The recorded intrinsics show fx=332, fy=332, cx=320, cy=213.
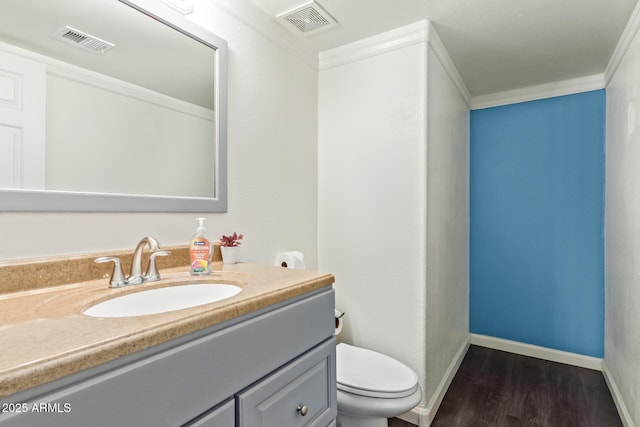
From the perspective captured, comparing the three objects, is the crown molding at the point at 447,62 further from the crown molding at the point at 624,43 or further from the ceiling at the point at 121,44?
the ceiling at the point at 121,44

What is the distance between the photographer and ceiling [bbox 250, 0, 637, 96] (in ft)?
5.39

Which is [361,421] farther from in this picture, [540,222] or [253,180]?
[540,222]

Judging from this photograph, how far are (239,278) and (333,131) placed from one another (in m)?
1.27

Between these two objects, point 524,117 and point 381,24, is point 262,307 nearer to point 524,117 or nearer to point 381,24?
point 381,24

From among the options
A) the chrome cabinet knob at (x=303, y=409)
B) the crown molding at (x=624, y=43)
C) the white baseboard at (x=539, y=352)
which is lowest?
the white baseboard at (x=539, y=352)

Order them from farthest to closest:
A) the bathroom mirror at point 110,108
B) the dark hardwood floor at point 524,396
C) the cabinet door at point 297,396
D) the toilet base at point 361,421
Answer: the dark hardwood floor at point 524,396, the toilet base at point 361,421, the bathroom mirror at point 110,108, the cabinet door at point 297,396

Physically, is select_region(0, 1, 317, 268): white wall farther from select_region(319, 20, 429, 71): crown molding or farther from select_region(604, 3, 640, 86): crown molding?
select_region(604, 3, 640, 86): crown molding

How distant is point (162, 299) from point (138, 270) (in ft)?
0.39

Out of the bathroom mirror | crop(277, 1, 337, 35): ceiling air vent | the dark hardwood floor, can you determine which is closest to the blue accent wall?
the dark hardwood floor

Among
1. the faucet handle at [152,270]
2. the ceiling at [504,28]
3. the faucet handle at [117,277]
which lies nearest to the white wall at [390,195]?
the ceiling at [504,28]

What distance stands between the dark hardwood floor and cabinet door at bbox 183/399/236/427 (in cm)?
140

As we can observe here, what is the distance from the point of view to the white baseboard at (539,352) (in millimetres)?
2479

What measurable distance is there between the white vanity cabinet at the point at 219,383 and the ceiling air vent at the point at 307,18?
1.38m

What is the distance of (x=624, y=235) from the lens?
190 cm
